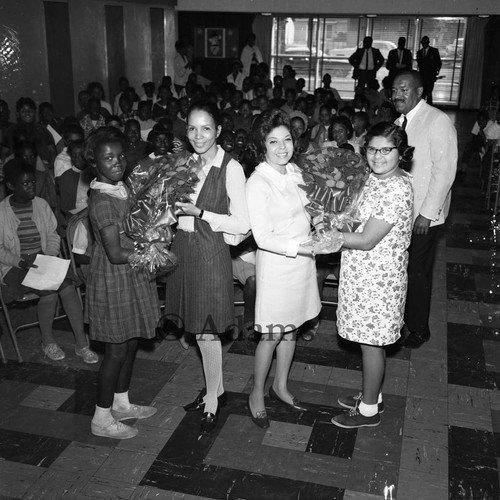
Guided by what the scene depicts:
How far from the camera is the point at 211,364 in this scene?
3543 mm

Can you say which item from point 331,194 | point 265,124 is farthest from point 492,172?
point 265,124

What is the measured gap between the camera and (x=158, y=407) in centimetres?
378

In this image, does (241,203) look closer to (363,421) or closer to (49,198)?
(363,421)

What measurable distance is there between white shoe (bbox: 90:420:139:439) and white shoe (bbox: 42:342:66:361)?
0.98 m

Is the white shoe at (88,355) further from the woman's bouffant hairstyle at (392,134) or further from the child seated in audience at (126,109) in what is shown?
the child seated in audience at (126,109)

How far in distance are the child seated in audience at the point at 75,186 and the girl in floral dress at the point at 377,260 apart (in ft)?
9.08

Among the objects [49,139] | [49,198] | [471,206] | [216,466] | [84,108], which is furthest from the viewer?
[84,108]

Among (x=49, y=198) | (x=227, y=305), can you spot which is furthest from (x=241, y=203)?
(x=49, y=198)

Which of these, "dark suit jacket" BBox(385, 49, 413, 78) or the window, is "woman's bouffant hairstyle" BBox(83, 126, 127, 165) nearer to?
"dark suit jacket" BBox(385, 49, 413, 78)

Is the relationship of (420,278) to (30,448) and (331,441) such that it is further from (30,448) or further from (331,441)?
(30,448)

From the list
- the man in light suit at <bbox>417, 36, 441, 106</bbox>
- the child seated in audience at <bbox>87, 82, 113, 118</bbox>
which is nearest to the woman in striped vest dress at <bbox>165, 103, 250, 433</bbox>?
the child seated in audience at <bbox>87, 82, 113, 118</bbox>

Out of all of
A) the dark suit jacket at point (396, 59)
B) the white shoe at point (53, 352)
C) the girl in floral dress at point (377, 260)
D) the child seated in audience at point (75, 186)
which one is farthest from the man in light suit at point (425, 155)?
the dark suit jacket at point (396, 59)

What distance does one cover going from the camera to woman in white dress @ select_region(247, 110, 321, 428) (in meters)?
3.21

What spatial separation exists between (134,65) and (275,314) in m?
10.1
